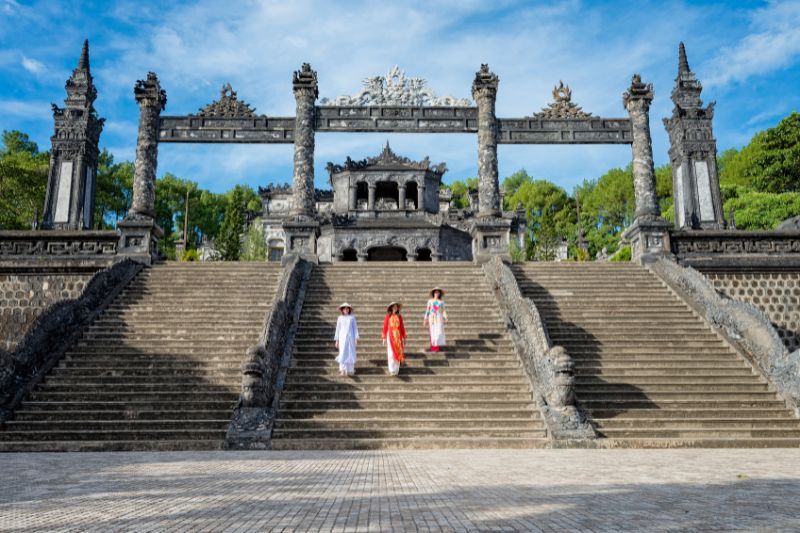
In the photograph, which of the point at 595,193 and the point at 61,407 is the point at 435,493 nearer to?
the point at 61,407

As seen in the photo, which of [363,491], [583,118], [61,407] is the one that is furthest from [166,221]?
[363,491]

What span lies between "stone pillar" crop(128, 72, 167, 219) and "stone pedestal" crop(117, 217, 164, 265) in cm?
180

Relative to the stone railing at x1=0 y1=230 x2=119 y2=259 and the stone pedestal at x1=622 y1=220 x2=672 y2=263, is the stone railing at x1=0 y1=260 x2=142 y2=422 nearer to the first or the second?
the stone railing at x1=0 y1=230 x2=119 y2=259

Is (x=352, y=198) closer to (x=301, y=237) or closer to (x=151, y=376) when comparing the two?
(x=301, y=237)

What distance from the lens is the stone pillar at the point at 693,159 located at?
18766mm

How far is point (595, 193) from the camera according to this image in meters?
56.7

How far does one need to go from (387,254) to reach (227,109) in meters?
14.9

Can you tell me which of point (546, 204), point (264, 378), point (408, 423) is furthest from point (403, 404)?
point (546, 204)

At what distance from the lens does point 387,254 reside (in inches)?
1287

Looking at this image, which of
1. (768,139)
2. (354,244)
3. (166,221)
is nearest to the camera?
(354,244)

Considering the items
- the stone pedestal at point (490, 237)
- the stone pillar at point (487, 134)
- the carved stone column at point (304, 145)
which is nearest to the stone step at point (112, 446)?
the carved stone column at point (304, 145)

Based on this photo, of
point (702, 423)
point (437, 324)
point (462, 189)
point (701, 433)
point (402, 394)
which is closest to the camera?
point (701, 433)

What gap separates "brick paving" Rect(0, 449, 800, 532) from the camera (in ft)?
11.5

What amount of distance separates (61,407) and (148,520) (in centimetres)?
692
